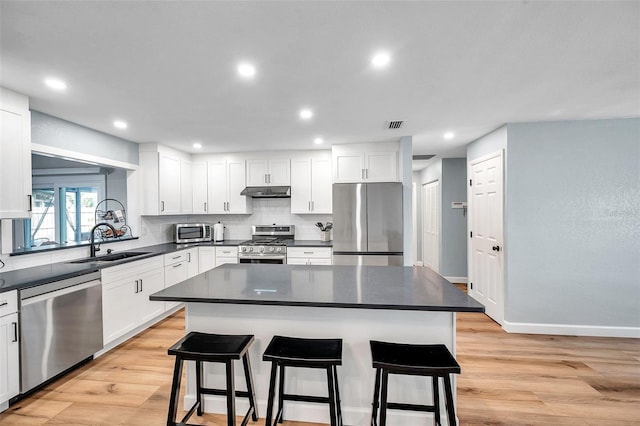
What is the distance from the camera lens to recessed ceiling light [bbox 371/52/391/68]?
1.87 m

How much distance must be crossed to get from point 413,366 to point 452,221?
4.67m

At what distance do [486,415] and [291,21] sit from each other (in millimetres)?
2766

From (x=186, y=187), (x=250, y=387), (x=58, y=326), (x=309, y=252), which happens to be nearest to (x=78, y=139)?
(x=186, y=187)

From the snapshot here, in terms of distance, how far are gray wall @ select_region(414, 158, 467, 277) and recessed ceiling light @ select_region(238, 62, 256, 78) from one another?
4.57 m

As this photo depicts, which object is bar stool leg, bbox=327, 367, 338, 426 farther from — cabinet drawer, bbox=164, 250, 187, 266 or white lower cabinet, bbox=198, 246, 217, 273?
white lower cabinet, bbox=198, 246, 217, 273

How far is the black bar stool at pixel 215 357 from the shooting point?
5.35 feet

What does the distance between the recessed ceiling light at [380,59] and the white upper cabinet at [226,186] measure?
3317 mm

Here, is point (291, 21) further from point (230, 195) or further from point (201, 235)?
point (201, 235)

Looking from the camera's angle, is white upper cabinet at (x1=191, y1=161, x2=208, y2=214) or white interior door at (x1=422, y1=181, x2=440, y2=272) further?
white interior door at (x1=422, y1=181, x2=440, y2=272)

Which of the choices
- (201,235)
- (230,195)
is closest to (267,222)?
(230,195)

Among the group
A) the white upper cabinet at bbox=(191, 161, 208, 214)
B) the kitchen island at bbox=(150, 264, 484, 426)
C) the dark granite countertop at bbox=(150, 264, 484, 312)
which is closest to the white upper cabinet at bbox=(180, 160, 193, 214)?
the white upper cabinet at bbox=(191, 161, 208, 214)

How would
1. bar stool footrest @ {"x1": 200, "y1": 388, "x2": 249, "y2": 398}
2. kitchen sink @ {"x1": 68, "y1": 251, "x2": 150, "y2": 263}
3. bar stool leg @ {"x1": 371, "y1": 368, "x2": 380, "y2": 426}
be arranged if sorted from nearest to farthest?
bar stool leg @ {"x1": 371, "y1": 368, "x2": 380, "y2": 426} < bar stool footrest @ {"x1": 200, "y1": 388, "x2": 249, "y2": 398} < kitchen sink @ {"x1": 68, "y1": 251, "x2": 150, "y2": 263}

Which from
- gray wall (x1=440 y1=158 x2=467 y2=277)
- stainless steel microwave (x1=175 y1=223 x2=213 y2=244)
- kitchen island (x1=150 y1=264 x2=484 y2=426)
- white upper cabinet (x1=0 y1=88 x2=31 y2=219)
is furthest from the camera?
gray wall (x1=440 y1=158 x2=467 y2=277)

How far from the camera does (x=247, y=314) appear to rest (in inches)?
80.4
